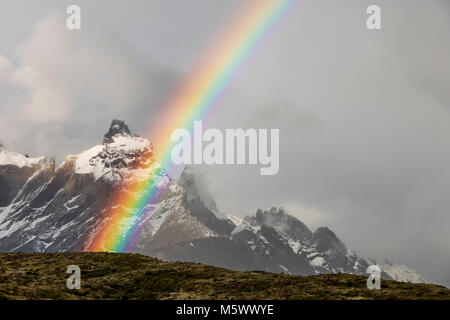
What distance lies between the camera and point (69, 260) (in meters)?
91.9

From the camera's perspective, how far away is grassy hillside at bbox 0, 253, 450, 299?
2586 inches

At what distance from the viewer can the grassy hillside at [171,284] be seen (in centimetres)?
6569

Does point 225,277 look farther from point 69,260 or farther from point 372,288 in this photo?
point 69,260

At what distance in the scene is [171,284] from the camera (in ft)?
245
